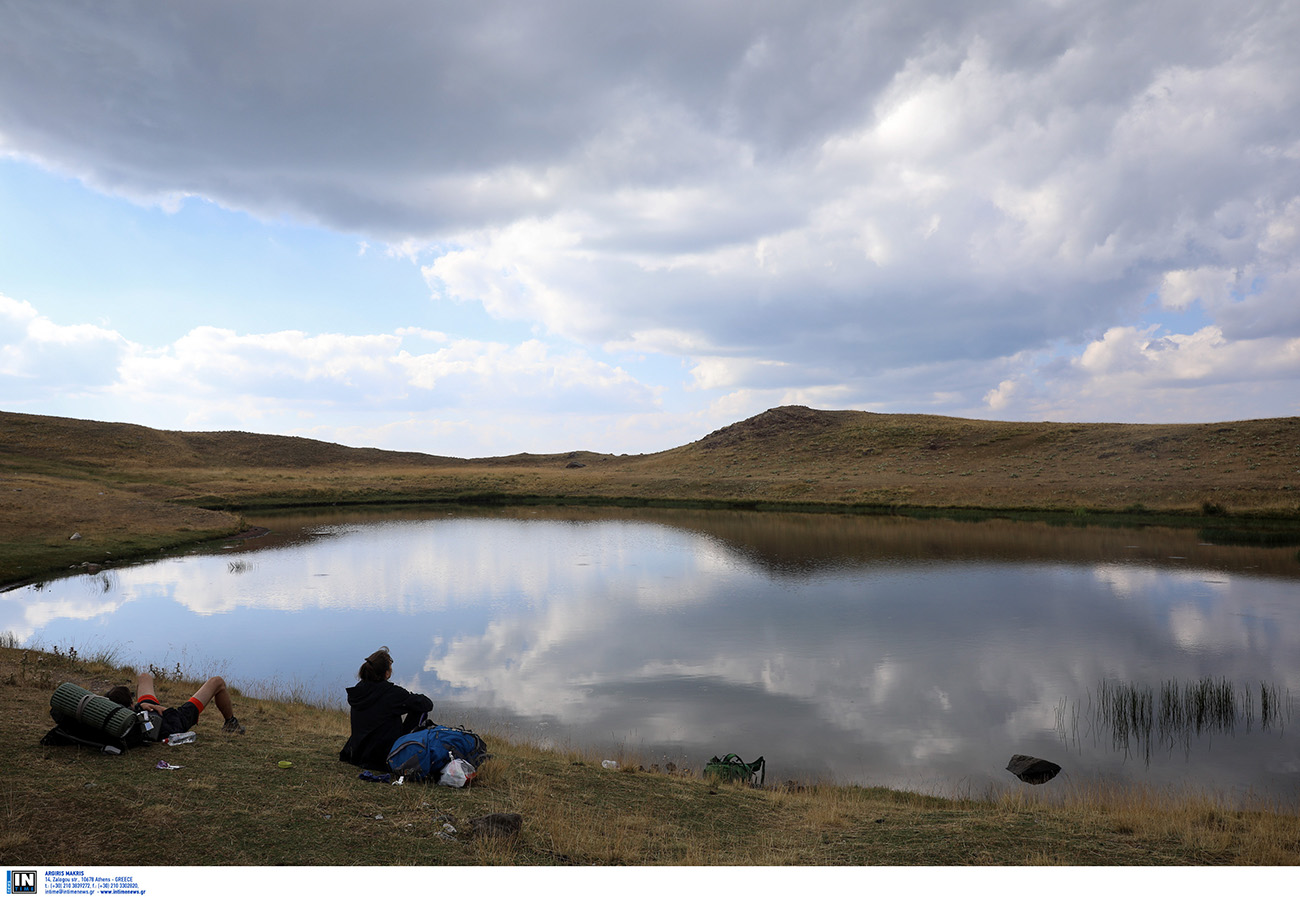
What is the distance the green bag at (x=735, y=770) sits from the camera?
10.0 meters

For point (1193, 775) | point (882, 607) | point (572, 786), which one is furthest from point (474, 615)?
point (1193, 775)

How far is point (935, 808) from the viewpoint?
881cm

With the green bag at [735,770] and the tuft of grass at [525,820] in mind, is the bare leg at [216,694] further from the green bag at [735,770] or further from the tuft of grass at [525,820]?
the green bag at [735,770]

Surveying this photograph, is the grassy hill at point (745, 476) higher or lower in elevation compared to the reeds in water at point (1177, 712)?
higher

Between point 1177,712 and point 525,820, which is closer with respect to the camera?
point 525,820

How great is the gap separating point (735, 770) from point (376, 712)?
16.3 feet

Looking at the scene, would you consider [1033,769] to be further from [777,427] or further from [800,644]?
[777,427]

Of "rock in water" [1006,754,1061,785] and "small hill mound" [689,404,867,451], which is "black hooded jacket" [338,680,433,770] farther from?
"small hill mound" [689,404,867,451]

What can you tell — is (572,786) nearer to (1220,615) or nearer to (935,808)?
(935,808)

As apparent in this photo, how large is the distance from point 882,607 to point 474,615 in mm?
12427

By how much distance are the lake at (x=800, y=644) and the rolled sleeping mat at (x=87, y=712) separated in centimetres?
618

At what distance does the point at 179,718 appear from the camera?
821cm

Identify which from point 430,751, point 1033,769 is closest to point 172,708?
point 430,751

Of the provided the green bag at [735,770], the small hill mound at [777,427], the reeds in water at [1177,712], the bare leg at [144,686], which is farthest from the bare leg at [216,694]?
the small hill mound at [777,427]
